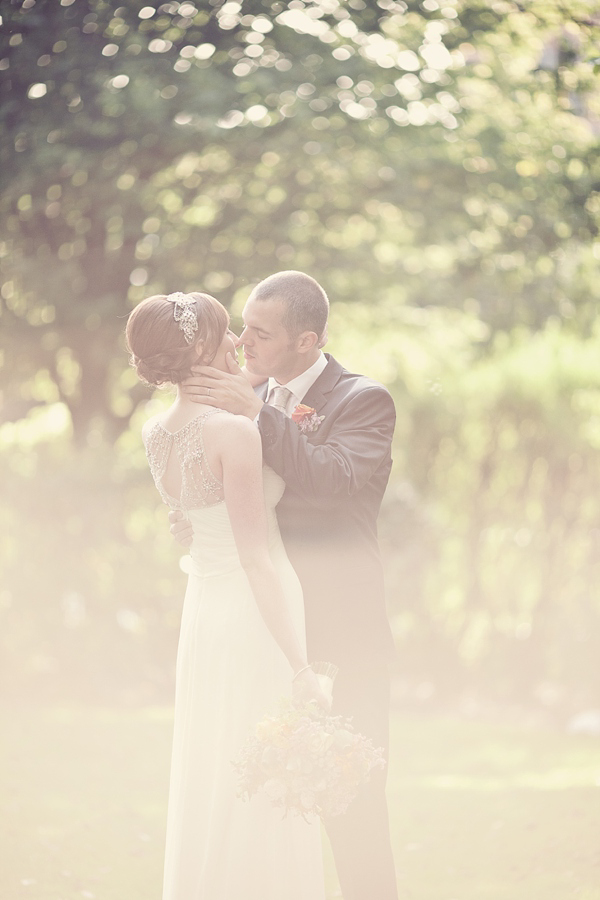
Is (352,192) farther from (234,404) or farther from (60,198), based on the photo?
(234,404)

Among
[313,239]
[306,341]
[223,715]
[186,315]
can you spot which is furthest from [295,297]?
[313,239]

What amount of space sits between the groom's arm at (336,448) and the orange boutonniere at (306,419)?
0.11ft

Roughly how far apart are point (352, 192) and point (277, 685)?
285 inches

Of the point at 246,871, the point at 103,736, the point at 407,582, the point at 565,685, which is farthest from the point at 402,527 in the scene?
the point at 246,871

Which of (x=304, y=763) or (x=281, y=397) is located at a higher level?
(x=281, y=397)

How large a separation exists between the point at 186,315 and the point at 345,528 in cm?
93

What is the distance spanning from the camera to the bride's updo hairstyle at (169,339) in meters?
2.85

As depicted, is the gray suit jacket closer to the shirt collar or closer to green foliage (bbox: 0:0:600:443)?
the shirt collar

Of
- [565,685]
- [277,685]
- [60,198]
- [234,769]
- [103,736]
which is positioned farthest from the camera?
[60,198]

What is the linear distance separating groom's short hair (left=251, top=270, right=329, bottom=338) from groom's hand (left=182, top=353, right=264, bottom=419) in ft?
1.10

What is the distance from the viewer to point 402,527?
7949 millimetres

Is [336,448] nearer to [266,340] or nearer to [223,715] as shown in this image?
[266,340]

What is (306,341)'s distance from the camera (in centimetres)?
318

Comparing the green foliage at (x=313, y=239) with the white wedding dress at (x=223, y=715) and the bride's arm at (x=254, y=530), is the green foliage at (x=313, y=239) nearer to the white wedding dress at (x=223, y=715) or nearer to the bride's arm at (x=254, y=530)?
the white wedding dress at (x=223, y=715)
